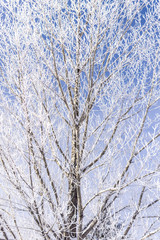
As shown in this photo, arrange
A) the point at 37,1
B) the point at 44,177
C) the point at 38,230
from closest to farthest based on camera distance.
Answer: the point at 38,230
the point at 44,177
the point at 37,1

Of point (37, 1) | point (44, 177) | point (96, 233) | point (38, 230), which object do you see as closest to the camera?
point (38, 230)

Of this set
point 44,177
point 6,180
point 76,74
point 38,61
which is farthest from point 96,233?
point 38,61

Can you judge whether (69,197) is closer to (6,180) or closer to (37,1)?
(6,180)

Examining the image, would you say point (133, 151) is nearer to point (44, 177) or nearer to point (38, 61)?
point (44, 177)

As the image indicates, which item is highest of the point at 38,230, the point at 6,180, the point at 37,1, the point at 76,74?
the point at 37,1

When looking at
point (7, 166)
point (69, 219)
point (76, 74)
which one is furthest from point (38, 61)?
point (69, 219)

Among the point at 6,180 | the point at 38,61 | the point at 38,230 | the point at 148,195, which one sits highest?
the point at 38,61

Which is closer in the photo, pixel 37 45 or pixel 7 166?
pixel 7 166

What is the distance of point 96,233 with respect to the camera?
5.28 m

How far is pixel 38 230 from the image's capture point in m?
4.23

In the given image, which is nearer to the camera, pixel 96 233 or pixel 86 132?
pixel 86 132

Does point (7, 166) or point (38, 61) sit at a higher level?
point (38, 61)

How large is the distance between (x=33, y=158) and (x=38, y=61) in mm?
1843

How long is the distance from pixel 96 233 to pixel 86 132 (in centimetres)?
203
